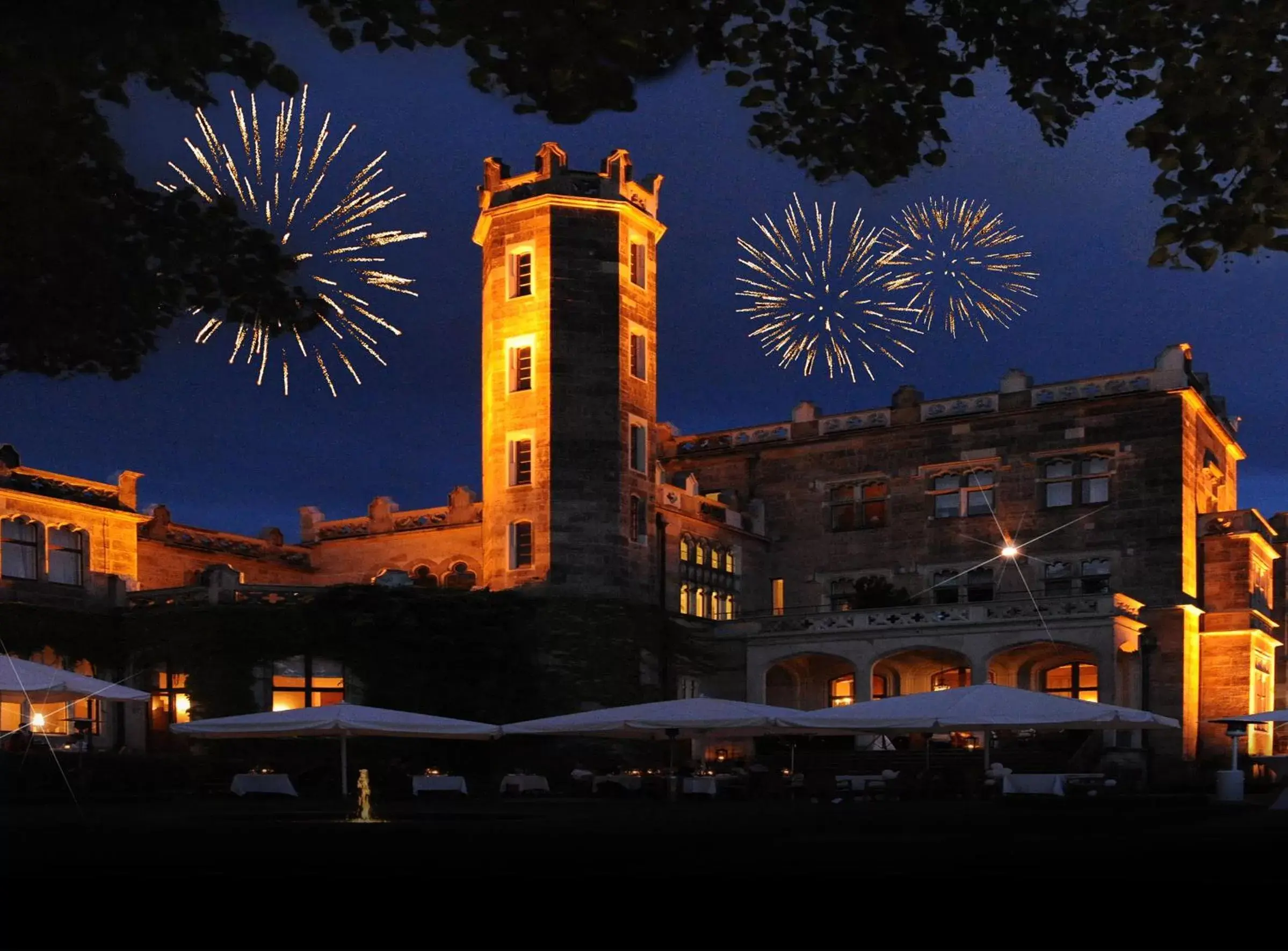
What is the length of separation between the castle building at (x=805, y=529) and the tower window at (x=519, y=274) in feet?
0.16

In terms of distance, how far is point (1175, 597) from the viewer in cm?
4156

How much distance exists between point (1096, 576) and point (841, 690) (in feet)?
26.6

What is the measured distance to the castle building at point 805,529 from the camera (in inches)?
1593

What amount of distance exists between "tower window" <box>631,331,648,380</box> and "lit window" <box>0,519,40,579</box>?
15.2 m

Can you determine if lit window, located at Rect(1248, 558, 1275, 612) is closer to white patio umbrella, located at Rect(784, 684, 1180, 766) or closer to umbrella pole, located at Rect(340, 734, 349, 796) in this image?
white patio umbrella, located at Rect(784, 684, 1180, 766)

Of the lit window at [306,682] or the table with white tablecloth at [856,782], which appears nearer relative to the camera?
the table with white tablecloth at [856,782]

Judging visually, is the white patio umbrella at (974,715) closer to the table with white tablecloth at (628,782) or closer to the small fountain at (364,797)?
the small fountain at (364,797)

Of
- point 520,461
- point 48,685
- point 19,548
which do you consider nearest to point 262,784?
point 48,685

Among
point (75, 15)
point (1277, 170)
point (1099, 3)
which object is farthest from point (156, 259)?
point (1277, 170)

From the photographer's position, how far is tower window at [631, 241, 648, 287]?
4244 cm

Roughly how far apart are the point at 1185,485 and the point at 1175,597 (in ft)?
9.83

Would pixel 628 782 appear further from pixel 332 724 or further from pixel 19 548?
pixel 19 548

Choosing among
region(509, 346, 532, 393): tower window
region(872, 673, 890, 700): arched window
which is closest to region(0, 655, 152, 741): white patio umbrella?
region(509, 346, 532, 393): tower window

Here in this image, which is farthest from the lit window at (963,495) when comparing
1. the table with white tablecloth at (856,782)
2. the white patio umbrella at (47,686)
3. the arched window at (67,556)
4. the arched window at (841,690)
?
the white patio umbrella at (47,686)
